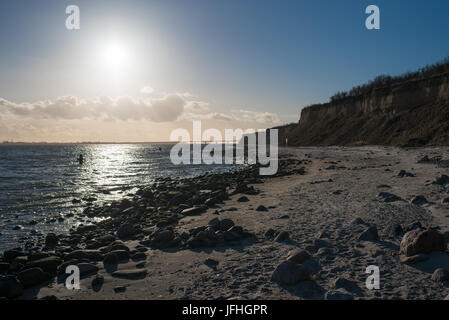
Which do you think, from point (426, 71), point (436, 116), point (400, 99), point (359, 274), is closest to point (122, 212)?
point (359, 274)

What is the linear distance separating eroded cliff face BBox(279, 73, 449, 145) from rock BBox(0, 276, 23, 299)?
4383 centimetres

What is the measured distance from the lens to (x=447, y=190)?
437 inches

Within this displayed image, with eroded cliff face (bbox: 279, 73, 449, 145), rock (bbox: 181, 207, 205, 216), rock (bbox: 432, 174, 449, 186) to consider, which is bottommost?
rock (bbox: 181, 207, 205, 216)

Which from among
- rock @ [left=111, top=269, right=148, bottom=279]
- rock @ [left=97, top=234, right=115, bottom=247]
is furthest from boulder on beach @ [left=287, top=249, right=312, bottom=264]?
rock @ [left=97, top=234, right=115, bottom=247]

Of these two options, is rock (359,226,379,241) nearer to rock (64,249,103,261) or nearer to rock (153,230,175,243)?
rock (153,230,175,243)

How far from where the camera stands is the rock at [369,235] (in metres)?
7.01

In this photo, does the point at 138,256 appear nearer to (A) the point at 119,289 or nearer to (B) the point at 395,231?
(A) the point at 119,289

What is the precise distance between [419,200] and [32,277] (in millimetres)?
11844

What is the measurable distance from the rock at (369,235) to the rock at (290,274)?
8.57 ft

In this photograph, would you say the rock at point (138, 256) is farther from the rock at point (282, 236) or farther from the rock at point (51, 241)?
the rock at point (51, 241)

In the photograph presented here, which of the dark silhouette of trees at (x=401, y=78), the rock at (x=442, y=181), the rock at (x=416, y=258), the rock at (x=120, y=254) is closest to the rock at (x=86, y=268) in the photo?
the rock at (x=120, y=254)

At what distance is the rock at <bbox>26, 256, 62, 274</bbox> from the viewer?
22.0 feet

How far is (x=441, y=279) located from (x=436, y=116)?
5178cm
